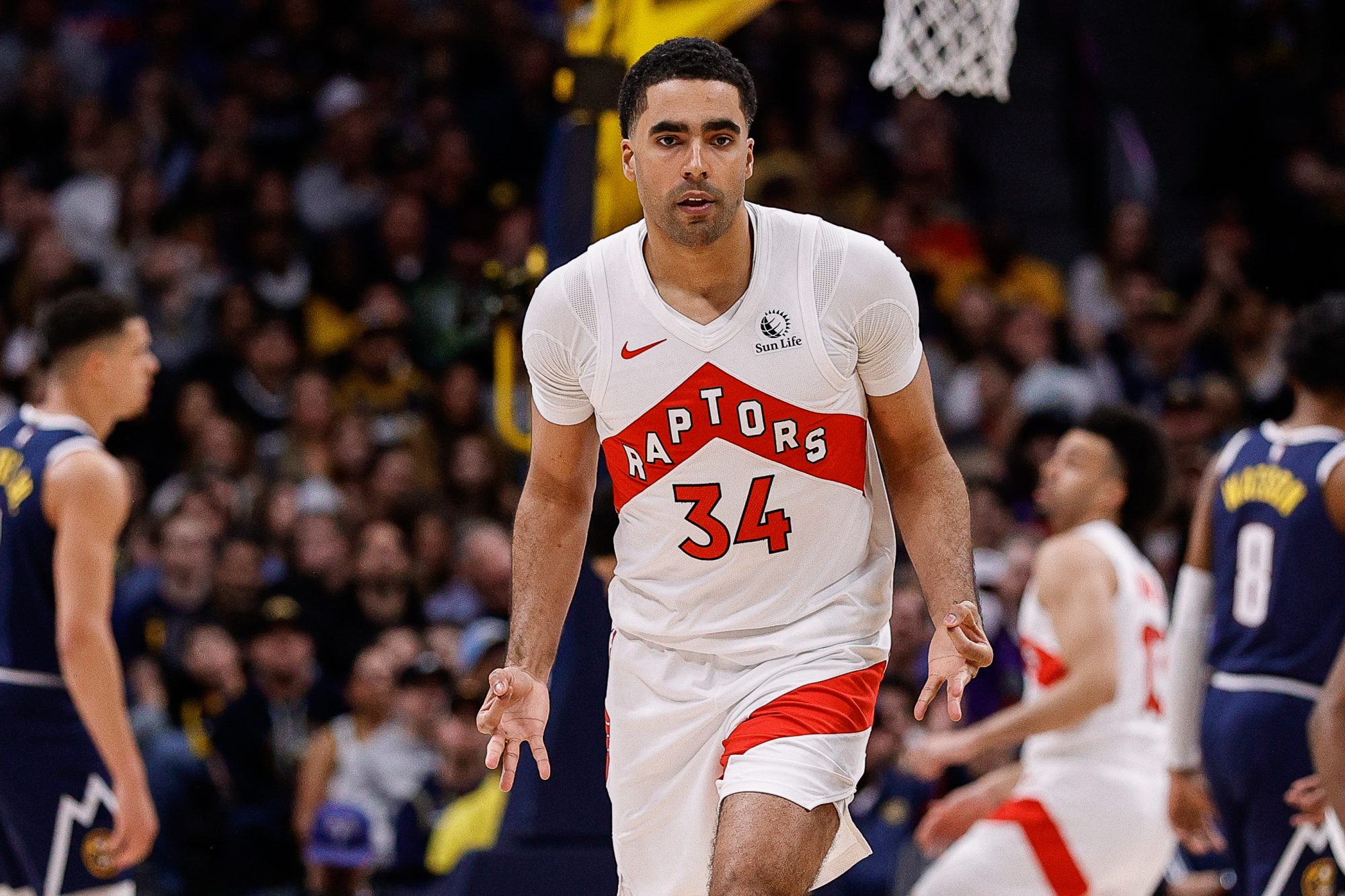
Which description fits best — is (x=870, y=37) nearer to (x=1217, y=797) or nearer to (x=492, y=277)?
(x=492, y=277)

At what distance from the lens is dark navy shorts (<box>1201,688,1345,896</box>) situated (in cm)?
549

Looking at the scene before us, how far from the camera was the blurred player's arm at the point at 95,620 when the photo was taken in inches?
215

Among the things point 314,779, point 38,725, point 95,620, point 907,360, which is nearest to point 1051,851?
point 907,360

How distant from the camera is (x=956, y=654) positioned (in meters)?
3.82

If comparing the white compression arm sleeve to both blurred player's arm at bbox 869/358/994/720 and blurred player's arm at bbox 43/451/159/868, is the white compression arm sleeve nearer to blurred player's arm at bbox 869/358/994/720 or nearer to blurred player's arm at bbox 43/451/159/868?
blurred player's arm at bbox 869/358/994/720

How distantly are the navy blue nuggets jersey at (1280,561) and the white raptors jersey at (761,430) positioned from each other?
6.71ft

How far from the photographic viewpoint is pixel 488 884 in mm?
6469

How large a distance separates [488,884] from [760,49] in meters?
9.20

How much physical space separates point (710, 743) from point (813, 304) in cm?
110

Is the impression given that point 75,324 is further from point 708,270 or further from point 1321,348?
point 1321,348

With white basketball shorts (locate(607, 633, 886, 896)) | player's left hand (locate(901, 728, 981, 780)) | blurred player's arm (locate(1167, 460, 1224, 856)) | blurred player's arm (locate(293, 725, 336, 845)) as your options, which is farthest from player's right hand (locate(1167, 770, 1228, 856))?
blurred player's arm (locate(293, 725, 336, 845))

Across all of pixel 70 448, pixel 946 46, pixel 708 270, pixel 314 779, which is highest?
pixel 946 46

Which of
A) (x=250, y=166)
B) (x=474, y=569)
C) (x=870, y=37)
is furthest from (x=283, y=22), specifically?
(x=474, y=569)

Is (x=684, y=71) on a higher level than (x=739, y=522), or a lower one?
higher
